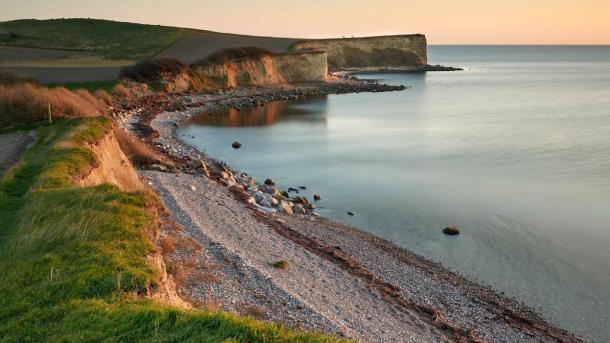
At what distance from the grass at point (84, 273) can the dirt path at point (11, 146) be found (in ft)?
11.7

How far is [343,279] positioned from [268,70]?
76.1m

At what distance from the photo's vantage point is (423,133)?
172ft

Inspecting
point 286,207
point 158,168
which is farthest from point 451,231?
point 158,168

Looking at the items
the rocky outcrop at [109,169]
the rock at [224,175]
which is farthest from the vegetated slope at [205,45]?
the rocky outcrop at [109,169]

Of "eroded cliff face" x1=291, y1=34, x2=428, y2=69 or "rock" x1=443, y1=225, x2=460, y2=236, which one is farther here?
"eroded cliff face" x1=291, y1=34, x2=428, y2=69

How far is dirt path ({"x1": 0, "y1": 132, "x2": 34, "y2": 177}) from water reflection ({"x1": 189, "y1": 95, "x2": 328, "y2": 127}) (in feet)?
99.1

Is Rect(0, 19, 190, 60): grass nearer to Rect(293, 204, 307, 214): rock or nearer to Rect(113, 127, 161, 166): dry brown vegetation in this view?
Rect(113, 127, 161, 166): dry brown vegetation

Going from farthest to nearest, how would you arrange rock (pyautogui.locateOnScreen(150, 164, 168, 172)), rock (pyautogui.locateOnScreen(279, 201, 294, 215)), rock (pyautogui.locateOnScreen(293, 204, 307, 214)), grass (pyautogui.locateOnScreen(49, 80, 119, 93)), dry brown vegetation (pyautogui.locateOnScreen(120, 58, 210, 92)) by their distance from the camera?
dry brown vegetation (pyautogui.locateOnScreen(120, 58, 210, 92)) → grass (pyautogui.locateOnScreen(49, 80, 119, 93)) → rock (pyautogui.locateOnScreen(150, 164, 168, 172)) → rock (pyautogui.locateOnScreen(293, 204, 307, 214)) → rock (pyautogui.locateOnScreen(279, 201, 294, 215))

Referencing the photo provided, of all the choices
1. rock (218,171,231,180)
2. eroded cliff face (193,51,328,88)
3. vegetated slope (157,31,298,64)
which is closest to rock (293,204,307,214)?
rock (218,171,231,180)

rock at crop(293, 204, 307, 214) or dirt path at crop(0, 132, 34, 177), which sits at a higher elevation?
dirt path at crop(0, 132, 34, 177)

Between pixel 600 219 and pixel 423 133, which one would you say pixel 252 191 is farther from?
pixel 423 133

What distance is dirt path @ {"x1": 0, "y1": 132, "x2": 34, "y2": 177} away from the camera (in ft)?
58.9

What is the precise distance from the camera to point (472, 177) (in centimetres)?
3275

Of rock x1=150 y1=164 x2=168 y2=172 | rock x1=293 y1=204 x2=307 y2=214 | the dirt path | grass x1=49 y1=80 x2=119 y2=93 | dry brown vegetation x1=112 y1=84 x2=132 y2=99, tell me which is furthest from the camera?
dry brown vegetation x1=112 y1=84 x2=132 y2=99
